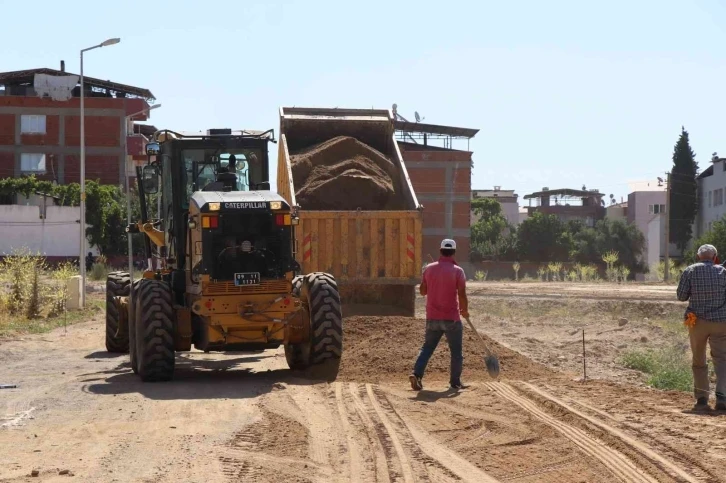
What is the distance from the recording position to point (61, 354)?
18.3 m

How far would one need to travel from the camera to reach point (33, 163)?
74.2m

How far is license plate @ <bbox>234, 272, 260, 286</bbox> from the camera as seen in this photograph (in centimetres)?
1322

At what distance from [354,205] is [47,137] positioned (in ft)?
186

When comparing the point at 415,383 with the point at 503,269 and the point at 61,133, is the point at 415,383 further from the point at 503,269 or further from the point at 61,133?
the point at 61,133

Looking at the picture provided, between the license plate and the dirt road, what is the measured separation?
1.25 meters

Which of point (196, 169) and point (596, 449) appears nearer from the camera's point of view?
point (596, 449)

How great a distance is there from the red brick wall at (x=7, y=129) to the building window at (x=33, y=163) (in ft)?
4.42

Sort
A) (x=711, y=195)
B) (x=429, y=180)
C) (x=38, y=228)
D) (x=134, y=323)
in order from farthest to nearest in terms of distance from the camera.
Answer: (x=711, y=195) → (x=429, y=180) → (x=38, y=228) → (x=134, y=323)

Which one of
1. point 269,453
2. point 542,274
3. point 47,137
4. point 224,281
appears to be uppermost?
point 47,137

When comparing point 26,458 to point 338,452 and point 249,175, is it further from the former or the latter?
point 249,175

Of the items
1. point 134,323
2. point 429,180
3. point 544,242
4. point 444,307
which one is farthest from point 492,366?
point 544,242

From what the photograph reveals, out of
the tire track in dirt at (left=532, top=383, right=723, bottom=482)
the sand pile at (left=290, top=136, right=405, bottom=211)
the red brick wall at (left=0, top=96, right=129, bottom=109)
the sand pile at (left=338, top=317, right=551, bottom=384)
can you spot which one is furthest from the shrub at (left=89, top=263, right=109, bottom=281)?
the tire track in dirt at (left=532, top=383, right=723, bottom=482)

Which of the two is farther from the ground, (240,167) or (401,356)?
(240,167)

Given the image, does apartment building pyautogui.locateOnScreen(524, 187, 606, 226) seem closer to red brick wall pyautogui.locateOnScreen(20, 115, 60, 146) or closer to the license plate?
red brick wall pyautogui.locateOnScreen(20, 115, 60, 146)
